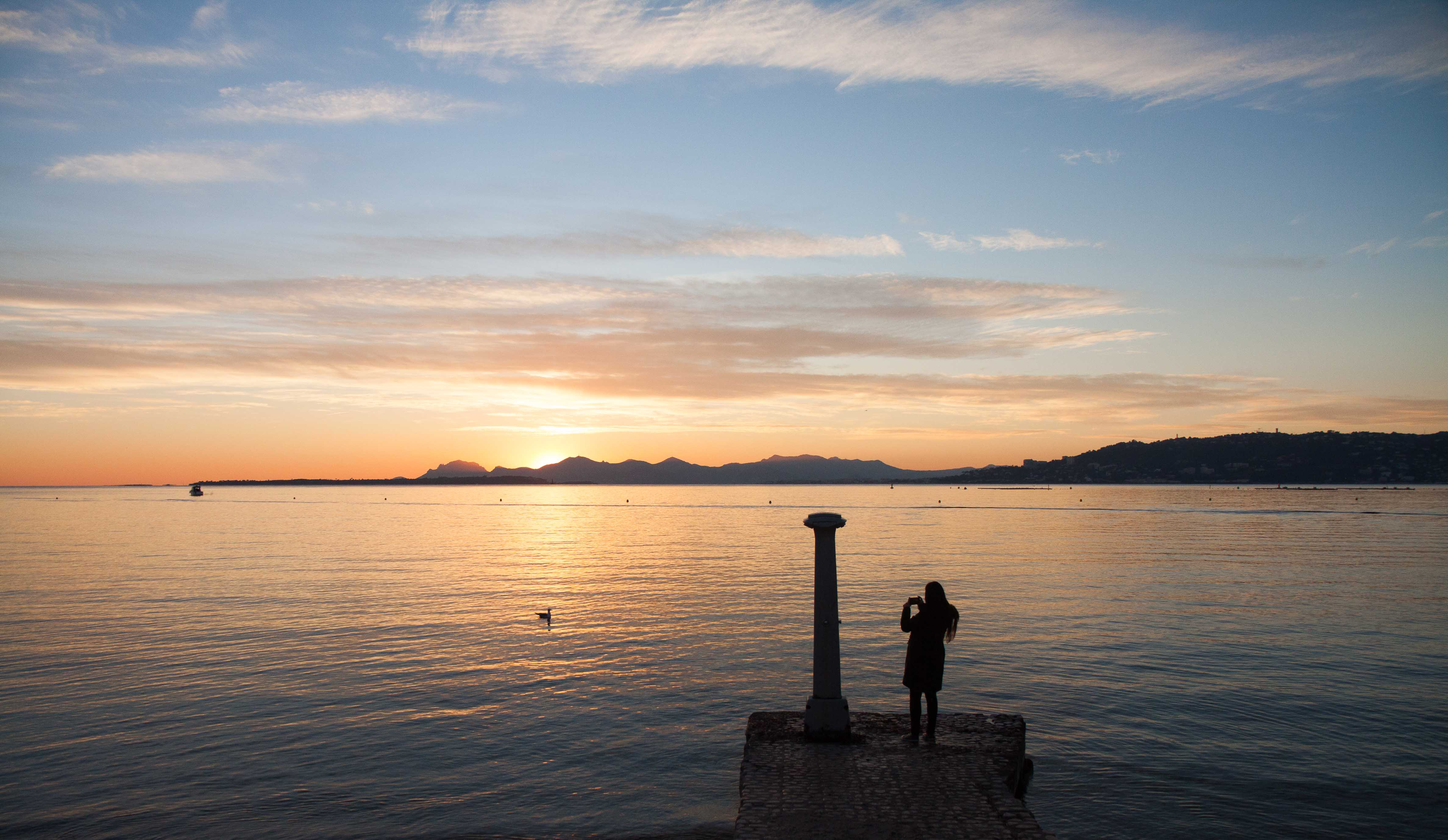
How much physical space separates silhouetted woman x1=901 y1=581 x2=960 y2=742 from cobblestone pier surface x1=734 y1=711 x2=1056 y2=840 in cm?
49

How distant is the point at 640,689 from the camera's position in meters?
17.2

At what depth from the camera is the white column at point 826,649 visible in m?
10.6

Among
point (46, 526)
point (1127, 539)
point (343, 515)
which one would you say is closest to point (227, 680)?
point (1127, 539)

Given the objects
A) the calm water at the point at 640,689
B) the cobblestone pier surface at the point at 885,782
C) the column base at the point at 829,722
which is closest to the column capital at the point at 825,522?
the column base at the point at 829,722

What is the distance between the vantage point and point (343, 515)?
378ft

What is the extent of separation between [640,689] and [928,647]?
7874 mm

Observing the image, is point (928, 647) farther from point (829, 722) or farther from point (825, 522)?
point (825, 522)

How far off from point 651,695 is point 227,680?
9.02m

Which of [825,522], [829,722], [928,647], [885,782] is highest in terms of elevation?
[825,522]

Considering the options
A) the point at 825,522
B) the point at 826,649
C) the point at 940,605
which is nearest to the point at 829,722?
the point at 826,649

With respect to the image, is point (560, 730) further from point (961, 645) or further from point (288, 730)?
point (961, 645)

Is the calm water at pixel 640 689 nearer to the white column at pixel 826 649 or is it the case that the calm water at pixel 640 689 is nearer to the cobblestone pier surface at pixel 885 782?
the cobblestone pier surface at pixel 885 782

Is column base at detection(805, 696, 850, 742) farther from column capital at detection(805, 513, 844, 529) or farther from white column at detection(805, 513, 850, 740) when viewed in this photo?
column capital at detection(805, 513, 844, 529)

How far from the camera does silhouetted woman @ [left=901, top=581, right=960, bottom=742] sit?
1111 cm
